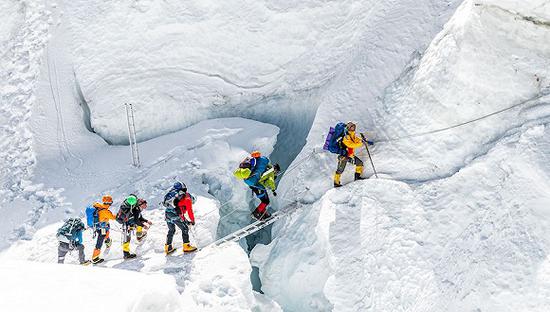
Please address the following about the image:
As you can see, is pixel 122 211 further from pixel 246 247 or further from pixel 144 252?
pixel 246 247

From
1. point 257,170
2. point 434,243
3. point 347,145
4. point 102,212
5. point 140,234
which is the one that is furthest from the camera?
point 257,170

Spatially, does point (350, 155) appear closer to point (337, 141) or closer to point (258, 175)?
point (337, 141)

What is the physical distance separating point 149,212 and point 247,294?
3.36 m

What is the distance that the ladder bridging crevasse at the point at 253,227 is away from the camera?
37.8 ft

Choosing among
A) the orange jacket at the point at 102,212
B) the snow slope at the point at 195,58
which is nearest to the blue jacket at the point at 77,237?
the orange jacket at the point at 102,212

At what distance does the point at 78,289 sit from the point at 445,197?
6.82 meters

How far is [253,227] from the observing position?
477 inches

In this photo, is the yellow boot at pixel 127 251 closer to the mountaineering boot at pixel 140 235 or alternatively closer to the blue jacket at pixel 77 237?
the mountaineering boot at pixel 140 235

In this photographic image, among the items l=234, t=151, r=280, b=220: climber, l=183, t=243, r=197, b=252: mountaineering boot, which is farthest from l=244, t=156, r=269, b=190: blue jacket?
l=183, t=243, r=197, b=252: mountaineering boot

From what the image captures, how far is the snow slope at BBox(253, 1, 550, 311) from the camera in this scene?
31.8 feet

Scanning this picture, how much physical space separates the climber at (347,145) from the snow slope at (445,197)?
0.37m

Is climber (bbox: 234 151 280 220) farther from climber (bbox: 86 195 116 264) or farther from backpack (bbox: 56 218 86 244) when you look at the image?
backpack (bbox: 56 218 86 244)

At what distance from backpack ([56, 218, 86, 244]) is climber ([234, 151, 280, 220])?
3194mm

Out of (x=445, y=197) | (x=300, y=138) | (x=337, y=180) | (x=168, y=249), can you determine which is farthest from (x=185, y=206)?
(x=445, y=197)
